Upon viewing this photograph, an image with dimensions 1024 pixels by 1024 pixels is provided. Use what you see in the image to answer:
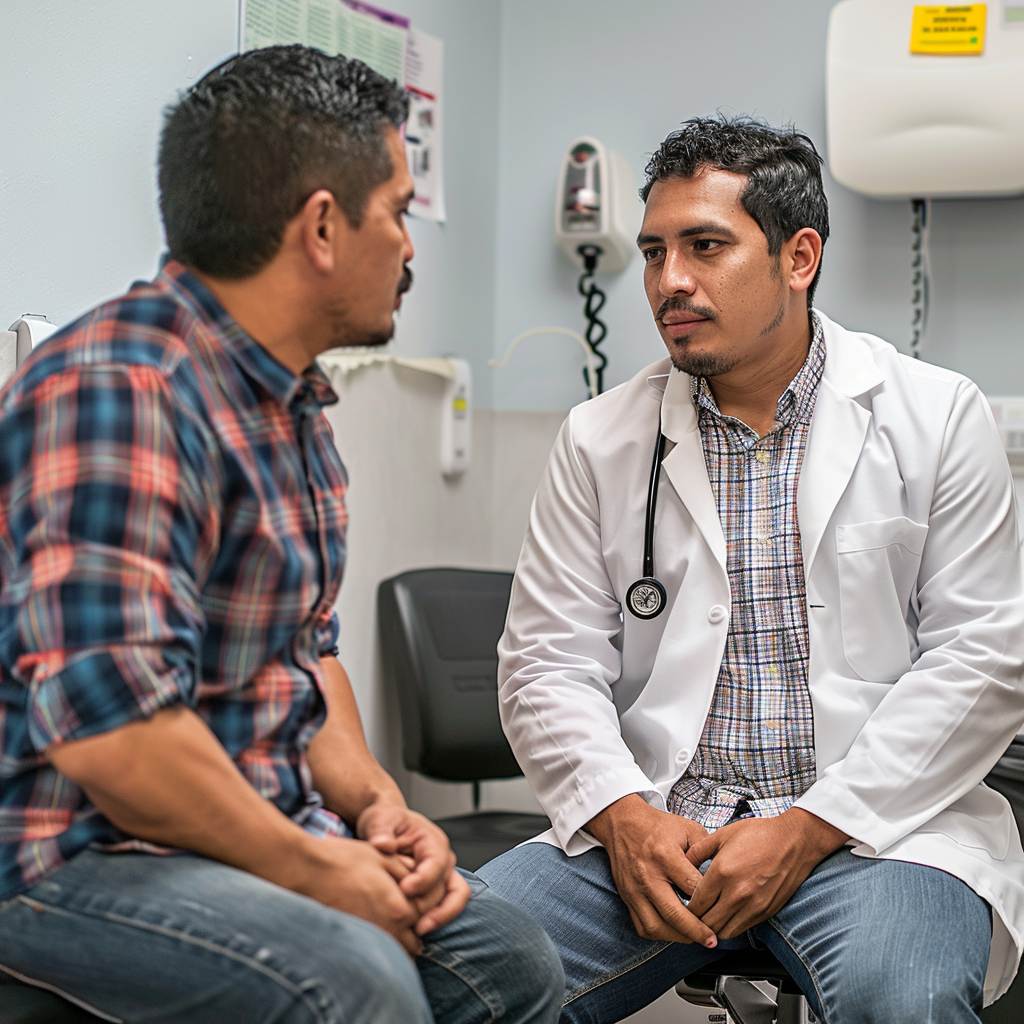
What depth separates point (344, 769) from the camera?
109 centimetres

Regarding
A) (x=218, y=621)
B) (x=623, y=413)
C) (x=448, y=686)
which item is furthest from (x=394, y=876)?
(x=448, y=686)

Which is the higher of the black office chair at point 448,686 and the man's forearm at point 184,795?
Answer: the man's forearm at point 184,795

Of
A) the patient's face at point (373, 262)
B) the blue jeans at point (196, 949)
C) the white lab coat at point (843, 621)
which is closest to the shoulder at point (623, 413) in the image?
the white lab coat at point (843, 621)

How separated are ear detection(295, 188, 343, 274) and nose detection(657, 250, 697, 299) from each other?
693 millimetres

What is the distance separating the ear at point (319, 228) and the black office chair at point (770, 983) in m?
0.94

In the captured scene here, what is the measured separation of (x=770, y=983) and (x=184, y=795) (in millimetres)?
975

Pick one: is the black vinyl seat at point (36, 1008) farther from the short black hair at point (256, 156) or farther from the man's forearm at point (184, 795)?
the short black hair at point (256, 156)

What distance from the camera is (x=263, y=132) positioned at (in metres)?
0.92

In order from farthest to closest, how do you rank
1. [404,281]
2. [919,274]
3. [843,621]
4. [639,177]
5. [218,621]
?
[639,177], [919,274], [843,621], [404,281], [218,621]

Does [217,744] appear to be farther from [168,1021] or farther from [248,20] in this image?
[248,20]

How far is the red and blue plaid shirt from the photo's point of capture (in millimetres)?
784

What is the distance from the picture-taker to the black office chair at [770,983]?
1353mm

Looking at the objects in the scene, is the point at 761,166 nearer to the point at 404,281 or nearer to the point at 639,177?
the point at 404,281

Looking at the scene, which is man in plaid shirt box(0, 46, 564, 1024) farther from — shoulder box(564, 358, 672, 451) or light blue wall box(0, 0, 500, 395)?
shoulder box(564, 358, 672, 451)
